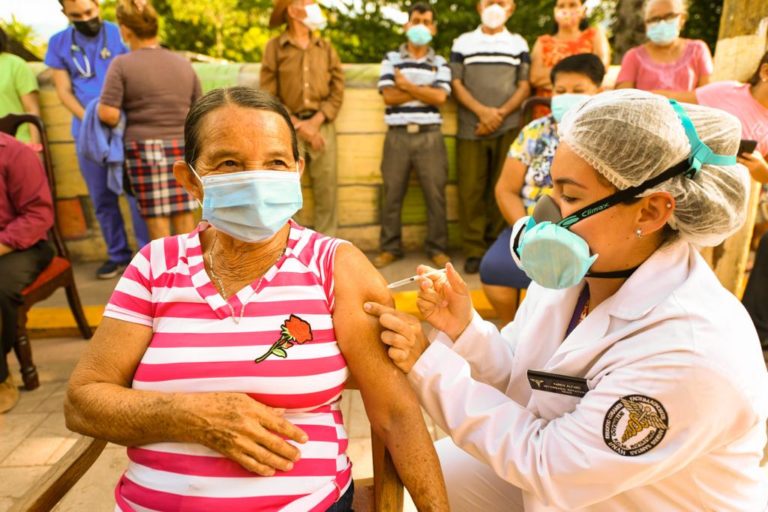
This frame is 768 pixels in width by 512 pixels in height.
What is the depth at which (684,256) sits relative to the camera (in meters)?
1.34

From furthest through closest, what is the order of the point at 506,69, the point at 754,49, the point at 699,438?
the point at 506,69 → the point at 754,49 → the point at 699,438

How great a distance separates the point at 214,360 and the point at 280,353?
0.54ft

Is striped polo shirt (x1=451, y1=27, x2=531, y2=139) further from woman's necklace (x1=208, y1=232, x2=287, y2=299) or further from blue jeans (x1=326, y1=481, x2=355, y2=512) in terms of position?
blue jeans (x1=326, y1=481, x2=355, y2=512)

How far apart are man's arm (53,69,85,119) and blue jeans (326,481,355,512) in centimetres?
395

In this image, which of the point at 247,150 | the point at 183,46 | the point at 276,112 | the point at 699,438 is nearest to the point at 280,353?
the point at 247,150

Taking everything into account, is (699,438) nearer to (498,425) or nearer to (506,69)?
(498,425)

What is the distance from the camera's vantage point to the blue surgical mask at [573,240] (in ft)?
4.06

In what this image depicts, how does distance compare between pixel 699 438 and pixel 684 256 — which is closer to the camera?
pixel 699 438

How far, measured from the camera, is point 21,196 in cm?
282

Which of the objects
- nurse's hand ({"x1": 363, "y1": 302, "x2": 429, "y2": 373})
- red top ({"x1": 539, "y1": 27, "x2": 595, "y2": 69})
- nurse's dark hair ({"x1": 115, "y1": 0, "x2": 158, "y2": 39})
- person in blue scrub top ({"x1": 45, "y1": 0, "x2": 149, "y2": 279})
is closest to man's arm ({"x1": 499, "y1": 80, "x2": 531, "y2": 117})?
red top ({"x1": 539, "y1": 27, "x2": 595, "y2": 69})

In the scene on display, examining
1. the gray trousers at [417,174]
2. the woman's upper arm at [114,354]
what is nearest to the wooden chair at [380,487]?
the woman's upper arm at [114,354]

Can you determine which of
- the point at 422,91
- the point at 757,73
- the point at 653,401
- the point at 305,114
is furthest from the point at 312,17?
the point at 653,401

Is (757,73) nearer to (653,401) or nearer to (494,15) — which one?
(494,15)

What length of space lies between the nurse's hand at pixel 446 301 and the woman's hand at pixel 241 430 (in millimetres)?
516
